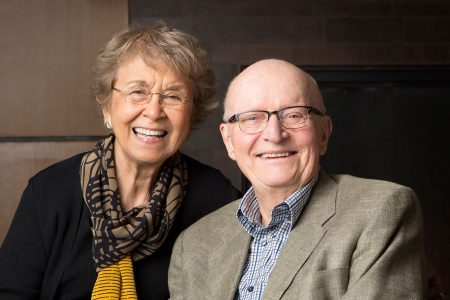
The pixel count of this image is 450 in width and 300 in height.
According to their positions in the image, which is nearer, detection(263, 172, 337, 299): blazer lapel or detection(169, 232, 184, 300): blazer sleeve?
detection(263, 172, 337, 299): blazer lapel

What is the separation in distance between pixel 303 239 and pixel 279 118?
316 millimetres

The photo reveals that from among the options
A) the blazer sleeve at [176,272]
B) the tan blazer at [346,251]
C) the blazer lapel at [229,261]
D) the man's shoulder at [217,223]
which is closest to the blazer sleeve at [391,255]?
the tan blazer at [346,251]

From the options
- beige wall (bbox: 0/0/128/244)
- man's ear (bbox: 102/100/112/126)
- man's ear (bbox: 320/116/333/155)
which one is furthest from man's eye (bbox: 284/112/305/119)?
beige wall (bbox: 0/0/128/244)

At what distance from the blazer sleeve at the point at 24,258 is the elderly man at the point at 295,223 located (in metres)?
0.50

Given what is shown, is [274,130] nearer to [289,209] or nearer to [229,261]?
[289,209]

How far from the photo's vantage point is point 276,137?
1.95 meters

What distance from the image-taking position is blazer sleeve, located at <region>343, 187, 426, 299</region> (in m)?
1.74

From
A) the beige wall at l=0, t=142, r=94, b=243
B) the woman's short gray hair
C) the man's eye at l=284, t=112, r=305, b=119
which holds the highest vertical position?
the woman's short gray hair

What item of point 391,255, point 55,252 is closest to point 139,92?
point 55,252

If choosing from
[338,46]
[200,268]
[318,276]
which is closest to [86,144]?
[338,46]

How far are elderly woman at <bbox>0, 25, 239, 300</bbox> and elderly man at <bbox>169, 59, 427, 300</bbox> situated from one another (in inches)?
10.7

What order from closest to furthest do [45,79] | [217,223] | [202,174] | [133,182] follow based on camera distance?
[217,223], [133,182], [202,174], [45,79]

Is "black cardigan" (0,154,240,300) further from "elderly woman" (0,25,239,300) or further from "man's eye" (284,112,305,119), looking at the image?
"man's eye" (284,112,305,119)

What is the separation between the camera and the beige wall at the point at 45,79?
13.9 feet
